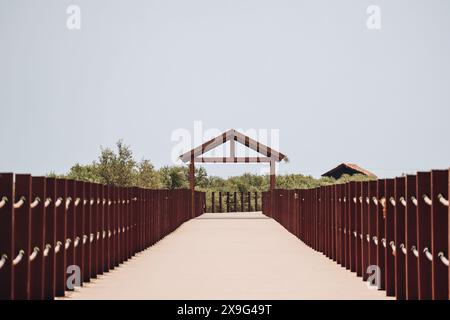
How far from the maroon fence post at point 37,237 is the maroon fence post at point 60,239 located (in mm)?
963

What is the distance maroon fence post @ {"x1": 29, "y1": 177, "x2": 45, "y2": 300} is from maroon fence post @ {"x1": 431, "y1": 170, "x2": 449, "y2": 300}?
426cm

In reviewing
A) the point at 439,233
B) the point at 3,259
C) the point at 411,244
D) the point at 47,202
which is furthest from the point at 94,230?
the point at 439,233

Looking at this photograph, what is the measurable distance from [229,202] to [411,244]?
55.5m

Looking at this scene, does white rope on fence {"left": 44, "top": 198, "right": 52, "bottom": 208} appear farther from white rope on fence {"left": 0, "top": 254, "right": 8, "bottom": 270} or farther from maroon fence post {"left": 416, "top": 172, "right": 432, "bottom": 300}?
maroon fence post {"left": 416, "top": 172, "right": 432, "bottom": 300}

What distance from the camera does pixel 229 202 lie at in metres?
65.8

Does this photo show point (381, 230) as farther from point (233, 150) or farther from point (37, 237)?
point (233, 150)

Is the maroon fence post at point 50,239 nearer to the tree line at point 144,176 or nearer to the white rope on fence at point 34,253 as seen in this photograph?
the white rope on fence at point 34,253

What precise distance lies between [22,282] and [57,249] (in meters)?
1.72

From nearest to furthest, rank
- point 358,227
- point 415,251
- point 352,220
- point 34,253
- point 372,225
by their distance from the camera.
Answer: point 34,253 < point 415,251 < point 372,225 < point 358,227 < point 352,220

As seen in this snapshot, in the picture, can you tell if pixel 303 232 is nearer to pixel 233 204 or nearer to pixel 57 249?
pixel 57 249

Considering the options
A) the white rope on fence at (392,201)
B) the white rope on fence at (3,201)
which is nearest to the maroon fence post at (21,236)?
the white rope on fence at (3,201)

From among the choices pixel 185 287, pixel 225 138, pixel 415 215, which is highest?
pixel 225 138
